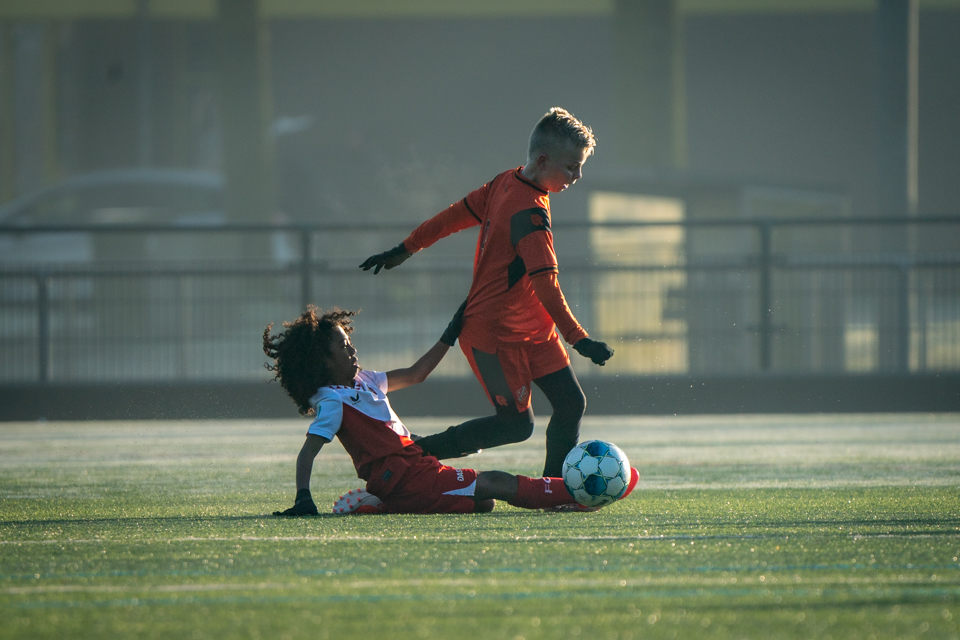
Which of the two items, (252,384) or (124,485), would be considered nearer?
(124,485)

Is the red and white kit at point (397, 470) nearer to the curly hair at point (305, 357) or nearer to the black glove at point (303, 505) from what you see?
the curly hair at point (305, 357)

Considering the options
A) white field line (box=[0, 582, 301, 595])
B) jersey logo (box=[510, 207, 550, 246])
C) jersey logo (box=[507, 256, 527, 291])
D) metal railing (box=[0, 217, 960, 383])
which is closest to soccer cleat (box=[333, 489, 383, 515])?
jersey logo (box=[507, 256, 527, 291])

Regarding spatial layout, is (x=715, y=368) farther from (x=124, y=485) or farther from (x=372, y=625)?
(x=372, y=625)

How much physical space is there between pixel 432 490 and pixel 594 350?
3.03 feet

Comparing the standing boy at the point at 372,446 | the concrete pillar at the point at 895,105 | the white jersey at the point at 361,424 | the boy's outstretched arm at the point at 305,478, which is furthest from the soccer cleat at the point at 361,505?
the concrete pillar at the point at 895,105

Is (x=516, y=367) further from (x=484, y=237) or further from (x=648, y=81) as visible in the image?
(x=648, y=81)

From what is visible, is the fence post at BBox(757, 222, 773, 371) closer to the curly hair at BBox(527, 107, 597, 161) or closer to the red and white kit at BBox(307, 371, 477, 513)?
the curly hair at BBox(527, 107, 597, 161)

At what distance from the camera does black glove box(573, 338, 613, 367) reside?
190 inches

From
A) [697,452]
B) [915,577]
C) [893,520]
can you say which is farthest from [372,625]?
[697,452]

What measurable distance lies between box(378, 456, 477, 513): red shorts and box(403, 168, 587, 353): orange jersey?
58cm

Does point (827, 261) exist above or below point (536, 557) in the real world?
above

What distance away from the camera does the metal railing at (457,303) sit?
35.3 ft

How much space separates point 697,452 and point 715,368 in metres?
3.68

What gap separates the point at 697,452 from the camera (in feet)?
26.5
